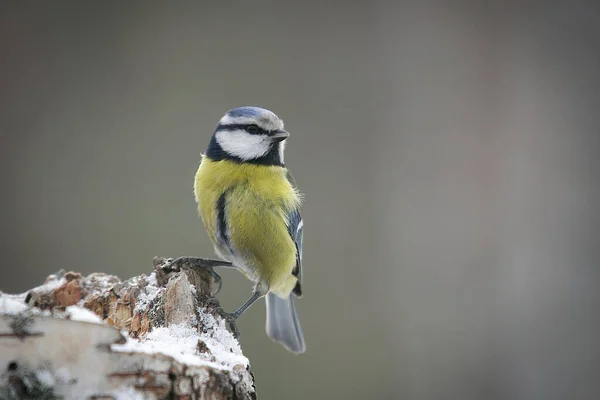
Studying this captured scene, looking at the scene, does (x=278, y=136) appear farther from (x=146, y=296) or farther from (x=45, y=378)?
(x=45, y=378)

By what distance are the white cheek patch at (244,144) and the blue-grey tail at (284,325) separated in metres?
0.44

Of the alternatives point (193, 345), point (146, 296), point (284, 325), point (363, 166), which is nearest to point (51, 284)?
point (146, 296)

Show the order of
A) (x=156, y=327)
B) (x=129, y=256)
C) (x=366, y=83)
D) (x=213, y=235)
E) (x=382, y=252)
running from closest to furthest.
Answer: (x=156, y=327), (x=213, y=235), (x=129, y=256), (x=382, y=252), (x=366, y=83)

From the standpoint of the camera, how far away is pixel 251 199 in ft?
4.44

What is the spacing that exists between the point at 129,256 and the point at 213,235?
50.6 inches

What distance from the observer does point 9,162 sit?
9.45 feet

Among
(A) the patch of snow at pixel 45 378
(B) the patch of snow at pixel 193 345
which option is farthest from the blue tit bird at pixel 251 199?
(A) the patch of snow at pixel 45 378

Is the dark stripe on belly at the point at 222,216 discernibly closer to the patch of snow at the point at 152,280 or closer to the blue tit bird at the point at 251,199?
the blue tit bird at the point at 251,199

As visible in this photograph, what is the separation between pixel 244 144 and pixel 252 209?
6.3 inches

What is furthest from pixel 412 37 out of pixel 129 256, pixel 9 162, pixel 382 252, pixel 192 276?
pixel 192 276

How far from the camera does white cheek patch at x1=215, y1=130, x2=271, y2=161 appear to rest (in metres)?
1.41

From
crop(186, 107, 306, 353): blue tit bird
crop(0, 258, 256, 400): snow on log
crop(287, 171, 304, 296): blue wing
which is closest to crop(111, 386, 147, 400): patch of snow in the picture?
crop(0, 258, 256, 400): snow on log

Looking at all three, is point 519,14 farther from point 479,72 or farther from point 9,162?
point 9,162

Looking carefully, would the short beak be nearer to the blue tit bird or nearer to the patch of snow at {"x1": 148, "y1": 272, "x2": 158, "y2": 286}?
the blue tit bird
